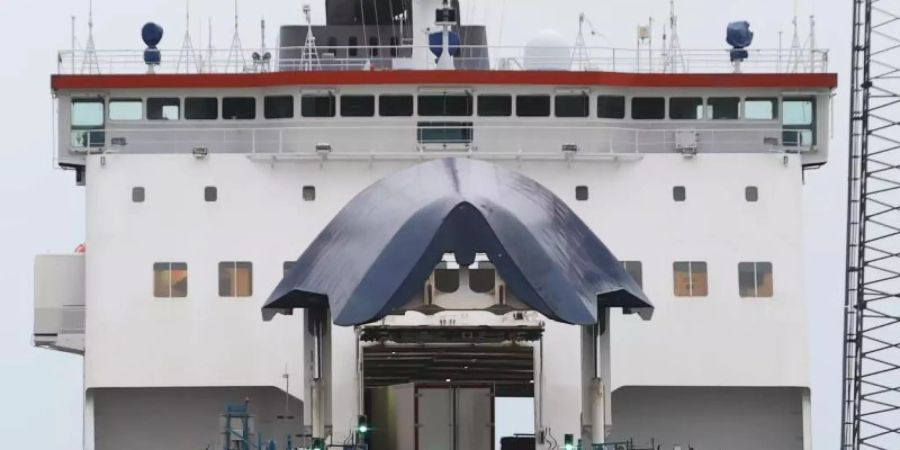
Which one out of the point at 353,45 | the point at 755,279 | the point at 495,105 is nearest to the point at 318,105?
the point at 495,105

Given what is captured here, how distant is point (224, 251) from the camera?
5131 cm

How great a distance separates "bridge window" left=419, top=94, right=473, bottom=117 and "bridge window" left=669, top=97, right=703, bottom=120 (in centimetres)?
372

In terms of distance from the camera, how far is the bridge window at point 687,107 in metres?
53.1

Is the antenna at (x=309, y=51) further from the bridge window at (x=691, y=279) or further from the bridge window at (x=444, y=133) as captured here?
the bridge window at (x=691, y=279)

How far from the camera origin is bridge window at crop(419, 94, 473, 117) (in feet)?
173

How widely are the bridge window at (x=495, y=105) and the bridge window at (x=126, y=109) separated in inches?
246

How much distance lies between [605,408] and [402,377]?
26.7 feet

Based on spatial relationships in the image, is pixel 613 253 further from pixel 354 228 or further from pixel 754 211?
pixel 354 228

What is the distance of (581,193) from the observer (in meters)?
A: 51.6

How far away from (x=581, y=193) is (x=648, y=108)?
8.50ft

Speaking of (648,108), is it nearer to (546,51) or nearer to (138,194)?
(546,51)

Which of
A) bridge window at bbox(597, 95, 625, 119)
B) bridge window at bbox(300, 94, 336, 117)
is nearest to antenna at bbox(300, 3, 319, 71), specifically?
bridge window at bbox(300, 94, 336, 117)

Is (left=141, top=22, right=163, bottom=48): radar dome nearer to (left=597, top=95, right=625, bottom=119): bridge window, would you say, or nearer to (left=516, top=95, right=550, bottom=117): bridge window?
(left=516, top=95, right=550, bottom=117): bridge window

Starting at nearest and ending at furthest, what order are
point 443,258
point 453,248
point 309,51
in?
1. point 453,248
2. point 443,258
3. point 309,51
